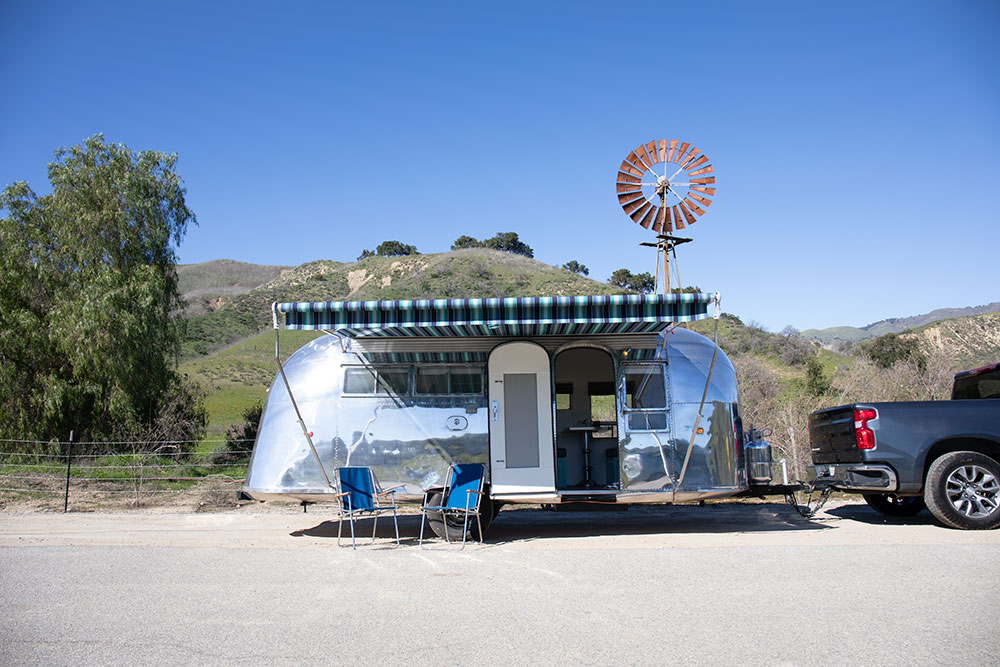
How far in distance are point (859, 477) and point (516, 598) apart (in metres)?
5.57

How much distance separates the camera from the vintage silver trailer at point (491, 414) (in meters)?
9.67

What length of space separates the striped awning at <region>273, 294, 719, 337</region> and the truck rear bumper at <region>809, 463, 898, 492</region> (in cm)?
306

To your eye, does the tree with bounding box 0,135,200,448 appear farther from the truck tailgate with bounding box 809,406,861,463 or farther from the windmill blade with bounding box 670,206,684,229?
the truck tailgate with bounding box 809,406,861,463

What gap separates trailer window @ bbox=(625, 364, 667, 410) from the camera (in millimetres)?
9914

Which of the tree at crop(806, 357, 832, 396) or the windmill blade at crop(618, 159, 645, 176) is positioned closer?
the windmill blade at crop(618, 159, 645, 176)

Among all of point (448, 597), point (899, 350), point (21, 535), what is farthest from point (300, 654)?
point (899, 350)

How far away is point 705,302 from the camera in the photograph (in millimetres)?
8617

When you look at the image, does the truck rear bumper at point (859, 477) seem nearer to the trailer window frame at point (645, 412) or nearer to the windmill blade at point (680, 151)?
the trailer window frame at point (645, 412)

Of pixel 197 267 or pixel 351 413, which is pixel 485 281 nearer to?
pixel 351 413

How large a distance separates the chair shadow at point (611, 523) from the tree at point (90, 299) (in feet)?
31.1

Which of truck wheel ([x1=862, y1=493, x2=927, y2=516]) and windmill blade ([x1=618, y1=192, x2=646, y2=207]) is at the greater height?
windmill blade ([x1=618, y1=192, x2=646, y2=207])

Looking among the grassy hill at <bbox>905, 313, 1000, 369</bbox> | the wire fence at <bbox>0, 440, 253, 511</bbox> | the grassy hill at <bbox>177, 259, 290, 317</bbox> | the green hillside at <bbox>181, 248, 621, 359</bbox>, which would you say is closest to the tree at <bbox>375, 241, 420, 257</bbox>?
the green hillside at <bbox>181, 248, 621, 359</bbox>

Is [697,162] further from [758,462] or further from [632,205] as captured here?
[758,462]

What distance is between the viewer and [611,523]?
11445mm
